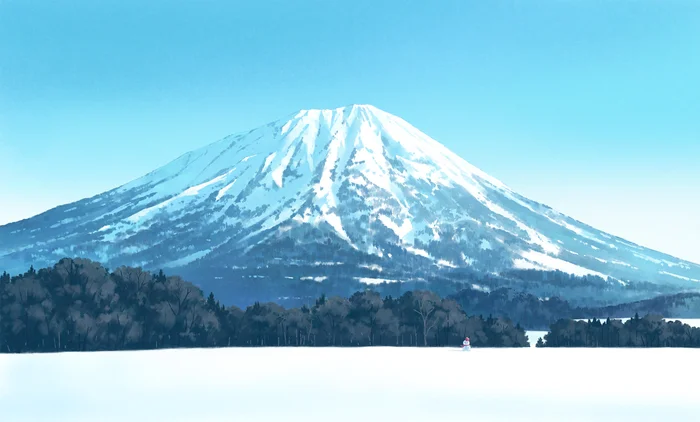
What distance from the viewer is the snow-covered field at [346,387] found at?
4825cm

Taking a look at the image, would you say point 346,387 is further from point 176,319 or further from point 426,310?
point 426,310

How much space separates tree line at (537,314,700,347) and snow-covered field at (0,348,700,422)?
1038 inches

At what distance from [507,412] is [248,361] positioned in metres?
38.2

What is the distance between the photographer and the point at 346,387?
2392 inches

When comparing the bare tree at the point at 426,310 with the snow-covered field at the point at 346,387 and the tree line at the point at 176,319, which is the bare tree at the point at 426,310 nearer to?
the tree line at the point at 176,319

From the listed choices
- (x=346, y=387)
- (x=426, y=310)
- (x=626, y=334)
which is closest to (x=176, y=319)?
(x=426, y=310)

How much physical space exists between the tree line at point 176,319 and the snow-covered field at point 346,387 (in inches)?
392

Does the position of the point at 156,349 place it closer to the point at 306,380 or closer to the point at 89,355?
the point at 89,355

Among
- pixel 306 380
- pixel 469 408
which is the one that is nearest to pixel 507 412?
pixel 469 408

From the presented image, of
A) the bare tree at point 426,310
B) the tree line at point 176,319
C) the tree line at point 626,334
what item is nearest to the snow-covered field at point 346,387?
the tree line at point 176,319

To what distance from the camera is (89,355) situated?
302ft

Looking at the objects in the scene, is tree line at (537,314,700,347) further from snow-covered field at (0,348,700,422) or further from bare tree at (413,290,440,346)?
snow-covered field at (0,348,700,422)

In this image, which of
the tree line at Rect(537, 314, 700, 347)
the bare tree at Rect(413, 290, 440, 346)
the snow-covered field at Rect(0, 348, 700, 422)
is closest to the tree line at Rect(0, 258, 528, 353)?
the bare tree at Rect(413, 290, 440, 346)

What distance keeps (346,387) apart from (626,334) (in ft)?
225
